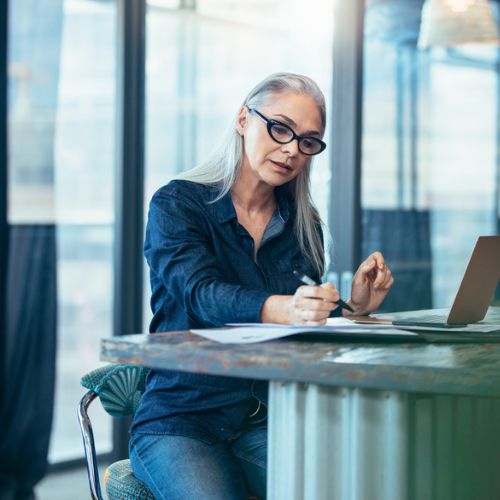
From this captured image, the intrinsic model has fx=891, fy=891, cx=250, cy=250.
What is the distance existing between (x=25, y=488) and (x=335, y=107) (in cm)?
200

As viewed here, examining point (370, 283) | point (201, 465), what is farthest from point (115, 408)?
point (370, 283)

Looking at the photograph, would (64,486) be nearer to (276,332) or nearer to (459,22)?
(276,332)

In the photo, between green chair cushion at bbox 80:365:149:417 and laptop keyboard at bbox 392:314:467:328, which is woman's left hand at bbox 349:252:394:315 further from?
green chair cushion at bbox 80:365:149:417

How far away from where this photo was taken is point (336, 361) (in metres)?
1.20

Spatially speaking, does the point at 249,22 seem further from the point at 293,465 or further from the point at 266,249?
the point at 293,465

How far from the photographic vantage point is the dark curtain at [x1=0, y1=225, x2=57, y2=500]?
321cm

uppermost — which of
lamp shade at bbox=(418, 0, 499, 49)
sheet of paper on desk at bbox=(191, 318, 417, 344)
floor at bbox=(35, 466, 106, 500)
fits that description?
lamp shade at bbox=(418, 0, 499, 49)

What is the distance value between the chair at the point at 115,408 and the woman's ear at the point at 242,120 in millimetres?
572

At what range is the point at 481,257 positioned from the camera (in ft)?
5.28

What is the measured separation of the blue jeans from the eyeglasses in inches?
23.1

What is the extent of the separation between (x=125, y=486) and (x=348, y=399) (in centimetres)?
65

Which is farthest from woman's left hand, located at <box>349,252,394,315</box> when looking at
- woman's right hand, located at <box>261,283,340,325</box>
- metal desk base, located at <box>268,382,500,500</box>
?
metal desk base, located at <box>268,382,500,500</box>

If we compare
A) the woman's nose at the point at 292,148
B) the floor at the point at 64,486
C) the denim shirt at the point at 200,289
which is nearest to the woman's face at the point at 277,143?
the woman's nose at the point at 292,148

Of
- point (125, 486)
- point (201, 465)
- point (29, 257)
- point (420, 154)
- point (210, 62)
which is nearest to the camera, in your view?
point (201, 465)
